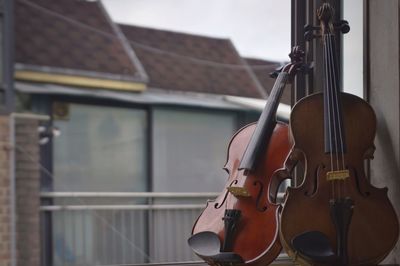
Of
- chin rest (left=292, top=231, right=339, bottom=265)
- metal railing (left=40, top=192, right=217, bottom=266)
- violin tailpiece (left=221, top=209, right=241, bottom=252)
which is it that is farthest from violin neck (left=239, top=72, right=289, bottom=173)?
metal railing (left=40, top=192, right=217, bottom=266)

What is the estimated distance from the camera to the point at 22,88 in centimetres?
374

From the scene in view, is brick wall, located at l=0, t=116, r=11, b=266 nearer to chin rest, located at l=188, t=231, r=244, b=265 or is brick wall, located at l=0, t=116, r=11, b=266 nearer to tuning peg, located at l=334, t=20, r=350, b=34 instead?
chin rest, located at l=188, t=231, r=244, b=265

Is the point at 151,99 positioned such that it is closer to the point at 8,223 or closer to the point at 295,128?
the point at 8,223

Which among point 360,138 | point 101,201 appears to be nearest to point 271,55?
point 101,201

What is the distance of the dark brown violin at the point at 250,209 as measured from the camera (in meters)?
1.26

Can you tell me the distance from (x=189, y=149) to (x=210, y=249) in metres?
3.22

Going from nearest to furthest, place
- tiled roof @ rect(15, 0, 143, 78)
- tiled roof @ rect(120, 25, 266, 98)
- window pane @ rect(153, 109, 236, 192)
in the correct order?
tiled roof @ rect(15, 0, 143, 78), window pane @ rect(153, 109, 236, 192), tiled roof @ rect(120, 25, 266, 98)

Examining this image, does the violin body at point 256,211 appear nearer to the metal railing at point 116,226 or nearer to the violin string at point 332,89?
the violin string at point 332,89

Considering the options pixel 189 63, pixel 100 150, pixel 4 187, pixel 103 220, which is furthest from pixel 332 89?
pixel 189 63

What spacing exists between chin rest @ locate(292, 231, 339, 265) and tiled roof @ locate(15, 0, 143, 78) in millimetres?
3062

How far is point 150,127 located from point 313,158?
3.17 metres

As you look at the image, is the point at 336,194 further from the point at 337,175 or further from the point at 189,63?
the point at 189,63

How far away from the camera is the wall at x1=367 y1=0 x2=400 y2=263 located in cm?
144

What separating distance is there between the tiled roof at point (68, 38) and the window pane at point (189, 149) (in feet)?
1.66
